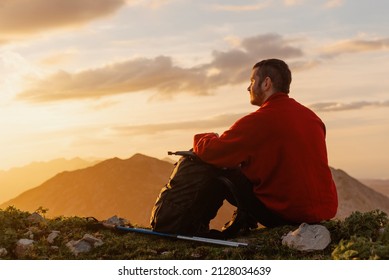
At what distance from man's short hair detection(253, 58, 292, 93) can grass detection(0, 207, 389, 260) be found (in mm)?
1794

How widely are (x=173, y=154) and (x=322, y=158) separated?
73.2 inches

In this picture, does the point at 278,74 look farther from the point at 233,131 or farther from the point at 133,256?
the point at 133,256

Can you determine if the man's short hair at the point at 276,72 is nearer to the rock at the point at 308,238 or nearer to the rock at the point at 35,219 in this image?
the rock at the point at 308,238

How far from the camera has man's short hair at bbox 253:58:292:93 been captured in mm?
7949

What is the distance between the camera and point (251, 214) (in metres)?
8.30

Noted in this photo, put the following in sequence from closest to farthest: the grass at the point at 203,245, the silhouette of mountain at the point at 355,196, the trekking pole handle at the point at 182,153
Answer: the grass at the point at 203,245
the trekking pole handle at the point at 182,153
the silhouette of mountain at the point at 355,196

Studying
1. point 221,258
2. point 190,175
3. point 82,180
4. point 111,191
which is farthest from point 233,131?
point 82,180

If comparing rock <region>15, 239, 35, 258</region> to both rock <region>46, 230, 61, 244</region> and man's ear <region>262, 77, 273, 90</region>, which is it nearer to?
rock <region>46, 230, 61, 244</region>

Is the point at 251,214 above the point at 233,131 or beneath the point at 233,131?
beneath

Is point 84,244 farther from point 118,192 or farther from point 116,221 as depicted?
point 118,192

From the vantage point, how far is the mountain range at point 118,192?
75.8 metres

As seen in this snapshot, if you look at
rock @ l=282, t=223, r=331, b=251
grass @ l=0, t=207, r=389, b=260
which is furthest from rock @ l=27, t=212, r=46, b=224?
rock @ l=282, t=223, r=331, b=251

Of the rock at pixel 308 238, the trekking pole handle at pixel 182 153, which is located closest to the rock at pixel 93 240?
the trekking pole handle at pixel 182 153

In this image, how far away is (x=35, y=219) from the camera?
→ 9.94m
